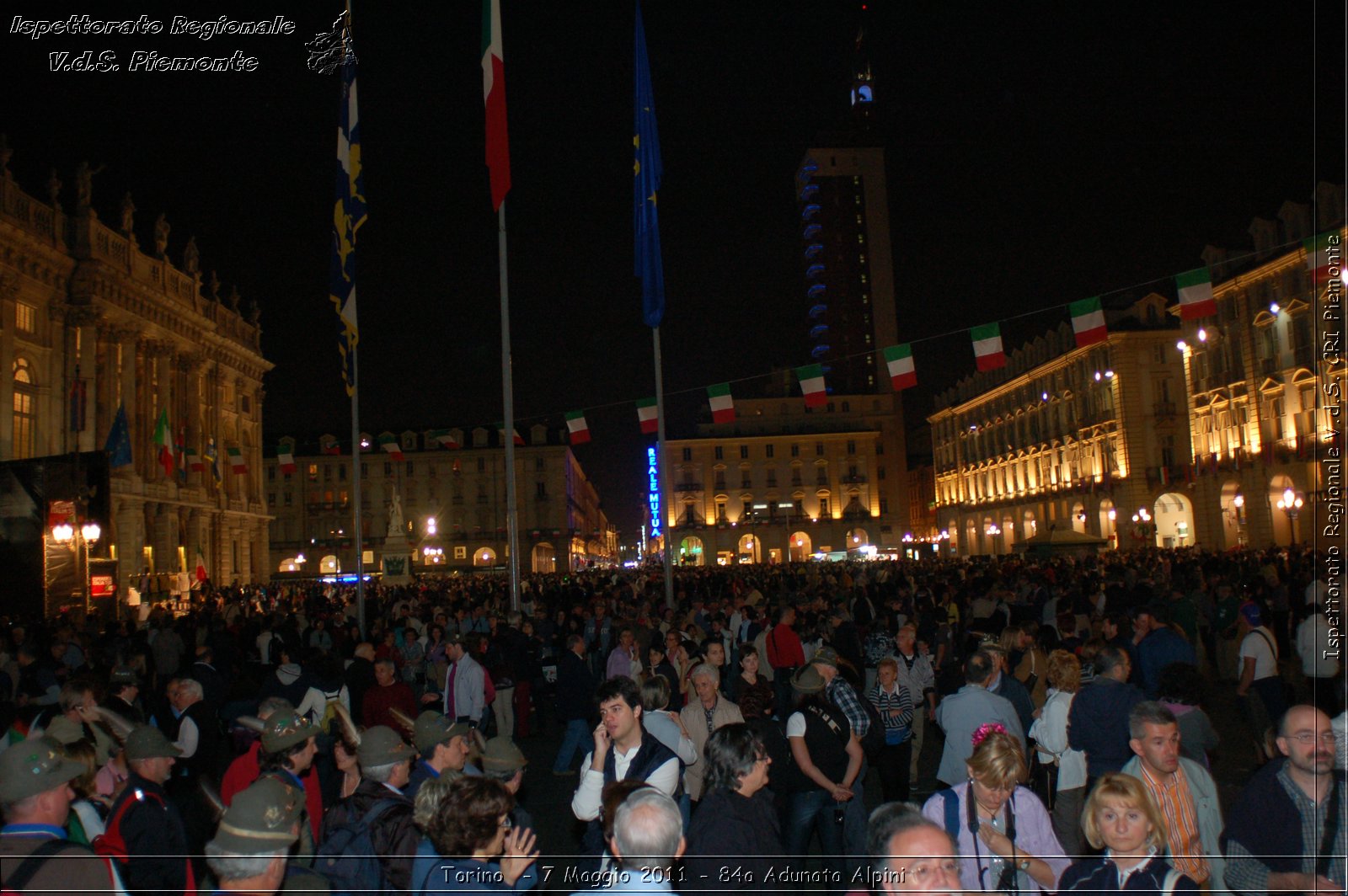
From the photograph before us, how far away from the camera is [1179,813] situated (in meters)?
4.57

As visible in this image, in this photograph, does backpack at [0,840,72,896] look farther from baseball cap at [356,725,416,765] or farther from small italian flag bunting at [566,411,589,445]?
small italian flag bunting at [566,411,589,445]

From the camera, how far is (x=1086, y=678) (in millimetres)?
7457

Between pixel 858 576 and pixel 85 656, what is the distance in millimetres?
28110

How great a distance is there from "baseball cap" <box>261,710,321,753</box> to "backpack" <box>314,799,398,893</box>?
3.56 feet

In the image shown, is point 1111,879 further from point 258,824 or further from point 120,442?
point 120,442

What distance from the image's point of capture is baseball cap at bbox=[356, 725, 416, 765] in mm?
4699

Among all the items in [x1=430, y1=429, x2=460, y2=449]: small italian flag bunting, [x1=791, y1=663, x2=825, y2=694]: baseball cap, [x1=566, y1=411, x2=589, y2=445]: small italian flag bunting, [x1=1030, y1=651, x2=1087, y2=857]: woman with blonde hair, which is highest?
[x1=430, y1=429, x2=460, y2=449]: small italian flag bunting

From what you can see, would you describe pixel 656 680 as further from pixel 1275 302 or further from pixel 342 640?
pixel 1275 302

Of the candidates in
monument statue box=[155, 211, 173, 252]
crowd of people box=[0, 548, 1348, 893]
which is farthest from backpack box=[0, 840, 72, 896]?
monument statue box=[155, 211, 173, 252]

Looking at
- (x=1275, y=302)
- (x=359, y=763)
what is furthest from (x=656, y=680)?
(x=1275, y=302)

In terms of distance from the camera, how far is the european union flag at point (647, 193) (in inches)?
647

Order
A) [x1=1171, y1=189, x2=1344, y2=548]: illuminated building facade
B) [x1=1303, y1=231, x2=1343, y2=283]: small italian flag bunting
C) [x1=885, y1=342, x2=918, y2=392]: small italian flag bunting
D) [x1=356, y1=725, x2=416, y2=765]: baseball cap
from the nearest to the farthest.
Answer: [x1=356, y1=725, x2=416, y2=765]: baseball cap → [x1=1303, y1=231, x2=1343, y2=283]: small italian flag bunting → [x1=885, y1=342, x2=918, y2=392]: small italian flag bunting → [x1=1171, y1=189, x2=1344, y2=548]: illuminated building facade

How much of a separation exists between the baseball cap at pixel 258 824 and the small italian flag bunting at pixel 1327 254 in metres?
9.60

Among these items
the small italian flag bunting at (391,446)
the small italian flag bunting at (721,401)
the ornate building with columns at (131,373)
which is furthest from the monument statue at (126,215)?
the small italian flag bunting at (721,401)
